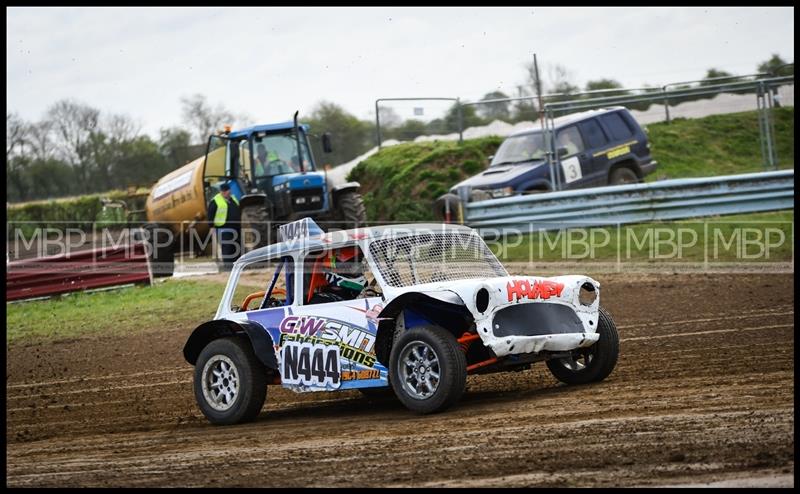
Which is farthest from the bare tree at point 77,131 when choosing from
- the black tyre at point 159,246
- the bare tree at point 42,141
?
the black tyre at point 159,246

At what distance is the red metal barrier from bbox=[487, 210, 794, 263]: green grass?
681 centimetres

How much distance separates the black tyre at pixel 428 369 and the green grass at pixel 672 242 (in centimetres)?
960

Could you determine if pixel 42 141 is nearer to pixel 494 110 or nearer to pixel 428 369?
pixel 494 110

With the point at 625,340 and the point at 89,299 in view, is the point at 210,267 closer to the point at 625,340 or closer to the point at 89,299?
the point at 89,299

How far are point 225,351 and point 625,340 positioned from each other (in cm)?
448

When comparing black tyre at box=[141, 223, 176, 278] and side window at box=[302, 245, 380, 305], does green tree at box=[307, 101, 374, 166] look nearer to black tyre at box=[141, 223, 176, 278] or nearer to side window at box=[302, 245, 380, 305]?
black tyre at box=[141, 223, 176, 278]

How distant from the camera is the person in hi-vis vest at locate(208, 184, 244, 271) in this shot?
66.9 feet

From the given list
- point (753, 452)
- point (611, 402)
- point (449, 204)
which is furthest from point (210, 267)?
point (753, 452)

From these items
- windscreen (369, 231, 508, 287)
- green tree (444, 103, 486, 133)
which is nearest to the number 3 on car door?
green tree (444, 103, 486, 133)

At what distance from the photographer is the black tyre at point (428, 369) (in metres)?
7.67

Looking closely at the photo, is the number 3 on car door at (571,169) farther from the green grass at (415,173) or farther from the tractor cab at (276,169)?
the tractor cab at (276,169)

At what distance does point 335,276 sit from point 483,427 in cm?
249

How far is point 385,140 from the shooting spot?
25.5 meters
